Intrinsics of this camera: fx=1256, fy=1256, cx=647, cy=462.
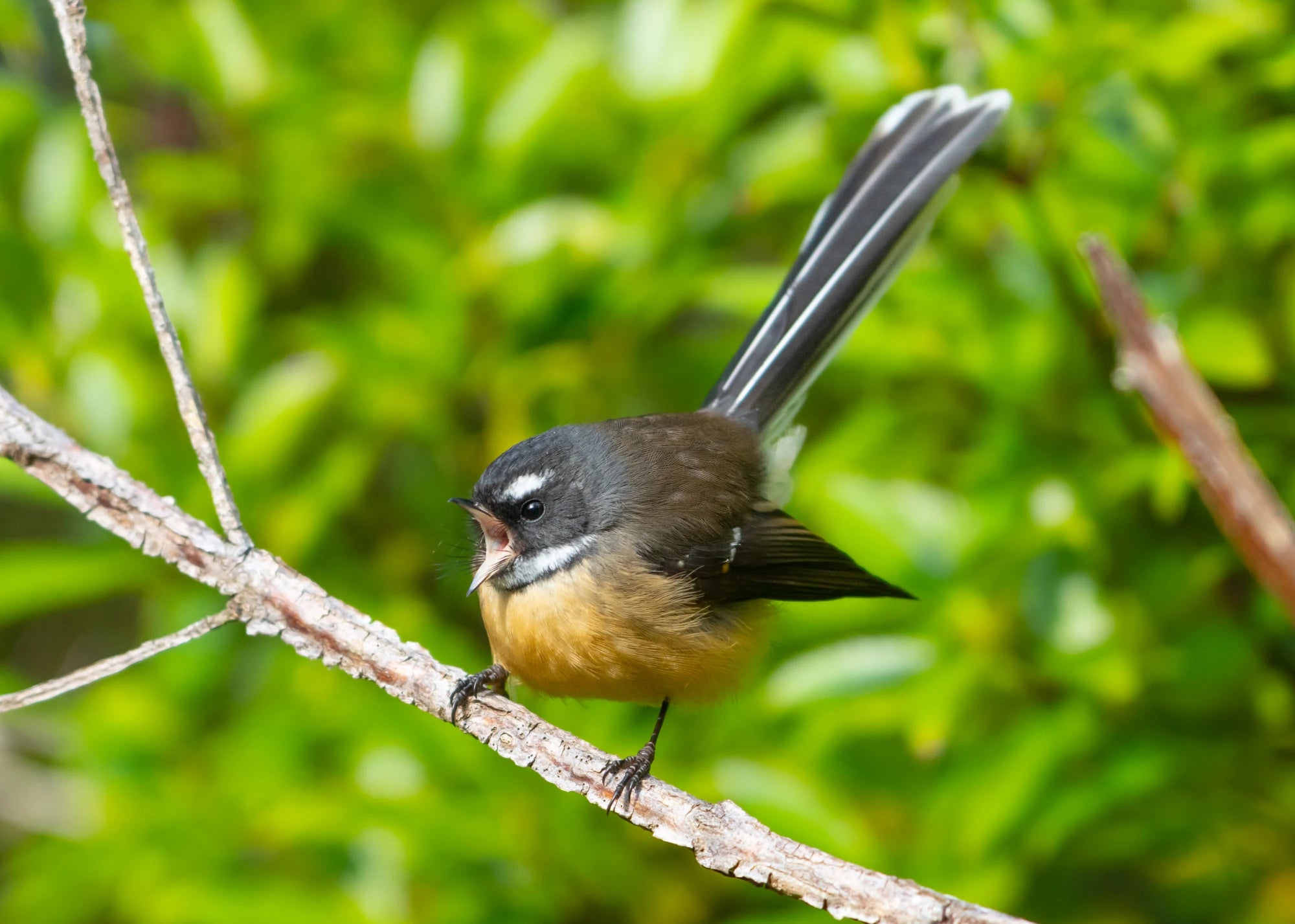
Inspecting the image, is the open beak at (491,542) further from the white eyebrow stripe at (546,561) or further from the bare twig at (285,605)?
the bare twig at (285,605)

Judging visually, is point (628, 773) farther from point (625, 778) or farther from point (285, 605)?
point (285, 605)

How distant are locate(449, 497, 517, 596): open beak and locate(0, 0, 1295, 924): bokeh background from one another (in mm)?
124

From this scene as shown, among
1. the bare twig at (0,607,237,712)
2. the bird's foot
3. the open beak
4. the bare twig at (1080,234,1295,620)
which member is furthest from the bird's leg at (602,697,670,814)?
the bare twig at (1080,234,1295,620)

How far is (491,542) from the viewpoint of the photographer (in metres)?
2.66

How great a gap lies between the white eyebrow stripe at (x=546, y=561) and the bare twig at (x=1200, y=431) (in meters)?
1.11

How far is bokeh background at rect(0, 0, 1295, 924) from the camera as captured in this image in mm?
2457

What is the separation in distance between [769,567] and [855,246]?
0.76 meters

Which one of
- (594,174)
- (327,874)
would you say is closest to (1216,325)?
(594,174)

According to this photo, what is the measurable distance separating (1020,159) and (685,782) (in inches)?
58.9

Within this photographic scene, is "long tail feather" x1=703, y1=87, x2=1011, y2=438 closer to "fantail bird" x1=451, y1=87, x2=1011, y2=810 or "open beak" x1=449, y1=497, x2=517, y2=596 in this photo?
"fantail bird" x1=451, y1=87, x2=1011, y2=810

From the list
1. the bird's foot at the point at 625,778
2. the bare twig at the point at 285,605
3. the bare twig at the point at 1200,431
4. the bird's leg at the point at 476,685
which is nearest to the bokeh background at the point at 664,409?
the bird's leg at the point at 476,685

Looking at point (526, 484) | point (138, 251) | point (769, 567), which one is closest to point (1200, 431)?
point (769, 567)

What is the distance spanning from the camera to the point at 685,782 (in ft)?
9.14

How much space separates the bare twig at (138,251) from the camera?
1.81 meters
